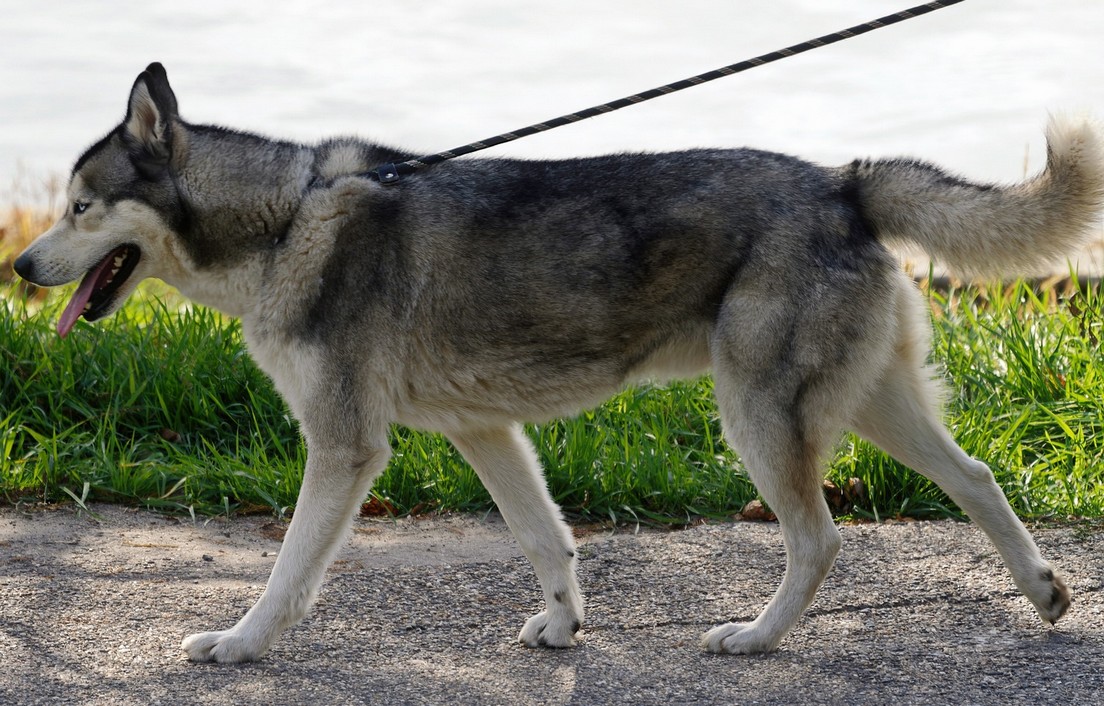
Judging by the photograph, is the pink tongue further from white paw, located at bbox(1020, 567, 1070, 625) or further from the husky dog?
white paw, located at bbox(1020, 567, 1070, 625)

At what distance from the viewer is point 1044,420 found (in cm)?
614

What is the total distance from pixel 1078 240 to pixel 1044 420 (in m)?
2.51

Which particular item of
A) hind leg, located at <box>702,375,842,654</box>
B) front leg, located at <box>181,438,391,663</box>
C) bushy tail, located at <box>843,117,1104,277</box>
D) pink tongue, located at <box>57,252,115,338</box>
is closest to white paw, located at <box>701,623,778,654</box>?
hind leg, located at <box>702,375,842,654</box>

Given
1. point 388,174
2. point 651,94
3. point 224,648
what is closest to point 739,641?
point 224,648

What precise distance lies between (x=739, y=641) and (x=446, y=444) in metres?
2.41

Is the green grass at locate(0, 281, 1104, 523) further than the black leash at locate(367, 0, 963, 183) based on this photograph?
Yes

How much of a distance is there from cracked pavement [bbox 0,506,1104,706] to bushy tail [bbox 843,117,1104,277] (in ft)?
4.07

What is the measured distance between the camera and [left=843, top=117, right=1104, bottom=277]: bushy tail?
12.5 ft

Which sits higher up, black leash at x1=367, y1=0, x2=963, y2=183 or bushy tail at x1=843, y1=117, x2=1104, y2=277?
black leash at x1=367, y1=0, x2=963, y2=183

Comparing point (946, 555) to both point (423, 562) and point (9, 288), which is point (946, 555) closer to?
point (423, 562)

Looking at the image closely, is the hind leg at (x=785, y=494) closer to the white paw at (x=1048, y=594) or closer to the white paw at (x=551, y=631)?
the white paw at (x=551, y=631)

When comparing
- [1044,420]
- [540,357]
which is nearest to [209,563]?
[540,357]

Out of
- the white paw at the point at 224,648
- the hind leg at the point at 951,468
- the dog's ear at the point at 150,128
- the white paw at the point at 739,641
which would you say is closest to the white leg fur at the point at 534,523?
the white paw at the point at 739,641

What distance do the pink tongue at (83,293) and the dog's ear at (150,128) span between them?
0.32m
